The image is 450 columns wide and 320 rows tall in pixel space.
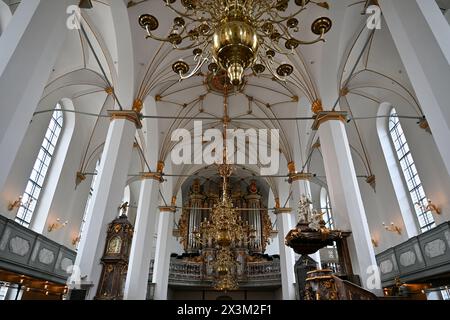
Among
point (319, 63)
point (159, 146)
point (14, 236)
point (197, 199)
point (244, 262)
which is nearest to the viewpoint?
A: point (14, 236)

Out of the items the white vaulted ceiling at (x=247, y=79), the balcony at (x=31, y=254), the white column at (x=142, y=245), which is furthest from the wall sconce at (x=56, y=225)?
the white vaulted ceiling at (x=247, y=79)

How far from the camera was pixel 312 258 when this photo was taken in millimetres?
11562

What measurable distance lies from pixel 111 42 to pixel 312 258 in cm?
1112

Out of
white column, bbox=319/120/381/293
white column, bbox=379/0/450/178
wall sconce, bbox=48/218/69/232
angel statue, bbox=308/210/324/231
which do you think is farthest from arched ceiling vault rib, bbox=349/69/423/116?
wall sconce, bbox=48/218/69/232

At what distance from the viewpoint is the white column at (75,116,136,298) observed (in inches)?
251

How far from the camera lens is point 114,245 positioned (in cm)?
714

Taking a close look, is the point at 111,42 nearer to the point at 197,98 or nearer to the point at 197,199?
the point at 197,98

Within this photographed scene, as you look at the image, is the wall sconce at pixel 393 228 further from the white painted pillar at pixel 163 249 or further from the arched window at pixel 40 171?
the arched window at pixel 40 171

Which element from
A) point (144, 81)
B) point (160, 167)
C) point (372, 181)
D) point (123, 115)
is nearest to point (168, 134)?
point (160, 167)

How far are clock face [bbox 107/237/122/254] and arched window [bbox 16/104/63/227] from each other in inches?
192

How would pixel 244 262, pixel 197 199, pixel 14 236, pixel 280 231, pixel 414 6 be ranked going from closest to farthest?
pixel 414 6
pixel 14 236
pixel 280 231
pixel 244 262
pixel 197 199

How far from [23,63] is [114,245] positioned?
16.0 feet

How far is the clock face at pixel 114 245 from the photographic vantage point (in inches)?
277
